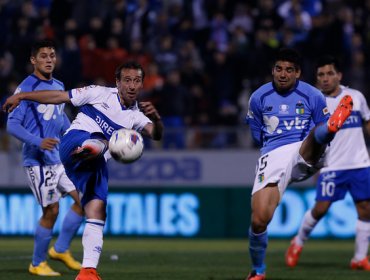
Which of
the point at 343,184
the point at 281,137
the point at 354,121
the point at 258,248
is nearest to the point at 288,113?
the point at 281,137

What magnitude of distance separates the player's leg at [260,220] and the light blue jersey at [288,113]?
0.49m

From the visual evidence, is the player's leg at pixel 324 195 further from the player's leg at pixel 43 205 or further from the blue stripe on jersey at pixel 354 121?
the player's leg at pixel 43 205

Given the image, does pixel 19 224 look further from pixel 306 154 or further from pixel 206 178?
pixel 306 154

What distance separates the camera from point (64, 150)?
988 cm

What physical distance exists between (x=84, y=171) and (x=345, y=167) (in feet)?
13.9

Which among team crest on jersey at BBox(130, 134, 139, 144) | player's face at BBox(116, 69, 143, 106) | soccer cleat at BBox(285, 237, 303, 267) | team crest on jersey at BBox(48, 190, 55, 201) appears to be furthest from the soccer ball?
soccer cleat at BBox(285, 237, 303, 267)

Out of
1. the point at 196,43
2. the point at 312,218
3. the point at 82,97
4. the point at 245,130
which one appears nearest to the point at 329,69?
the point at 312,218

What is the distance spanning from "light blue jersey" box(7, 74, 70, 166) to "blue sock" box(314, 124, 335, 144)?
312cm

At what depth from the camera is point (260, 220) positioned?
33.0 ft

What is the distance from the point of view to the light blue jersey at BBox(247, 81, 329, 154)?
1045cm

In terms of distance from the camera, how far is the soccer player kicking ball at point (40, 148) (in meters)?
11.4

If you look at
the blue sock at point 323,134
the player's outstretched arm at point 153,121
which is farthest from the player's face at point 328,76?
the player's outstretched arm at point 153,121

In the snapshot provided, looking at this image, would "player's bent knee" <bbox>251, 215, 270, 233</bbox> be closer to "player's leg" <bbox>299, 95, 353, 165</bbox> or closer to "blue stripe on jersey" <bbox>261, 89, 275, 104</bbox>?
"player's leg" <bbox>299, 95, 353, 165</bbox>

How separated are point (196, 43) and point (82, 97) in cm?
1170
